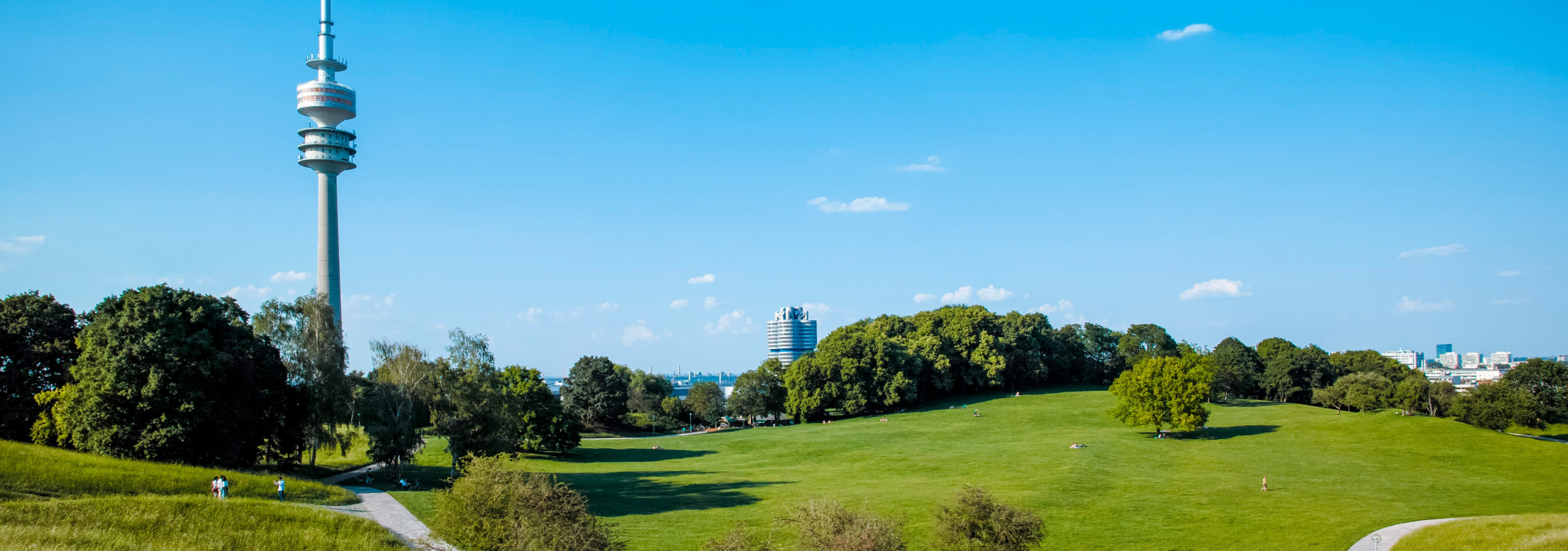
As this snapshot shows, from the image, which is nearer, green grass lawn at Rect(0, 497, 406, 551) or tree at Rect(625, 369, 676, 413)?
green grass lawn at Rect(0, 497, 406, 551)

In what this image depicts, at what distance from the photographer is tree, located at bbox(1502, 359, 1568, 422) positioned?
263ft

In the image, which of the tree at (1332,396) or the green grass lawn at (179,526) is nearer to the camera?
the green grass lawn at (179,526)

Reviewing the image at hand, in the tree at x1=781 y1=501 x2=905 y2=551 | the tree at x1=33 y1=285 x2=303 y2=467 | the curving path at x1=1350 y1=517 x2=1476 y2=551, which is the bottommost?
the curving path at x1=1350 y1=517 x2=1476 y2=551

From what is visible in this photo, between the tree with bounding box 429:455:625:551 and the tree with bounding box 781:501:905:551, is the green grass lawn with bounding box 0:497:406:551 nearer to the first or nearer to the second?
the tree with bounding box 429:455:625:551

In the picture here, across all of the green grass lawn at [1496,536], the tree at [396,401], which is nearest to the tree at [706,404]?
the tree at [396,401]

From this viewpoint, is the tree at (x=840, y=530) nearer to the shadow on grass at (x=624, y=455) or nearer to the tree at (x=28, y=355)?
the tree at (x=28, y=355)

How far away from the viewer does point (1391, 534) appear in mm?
34312

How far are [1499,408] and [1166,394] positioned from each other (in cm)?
2926

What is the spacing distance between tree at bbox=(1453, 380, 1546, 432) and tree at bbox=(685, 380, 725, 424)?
7847 centimetres

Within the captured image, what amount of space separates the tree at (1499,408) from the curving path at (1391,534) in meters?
43.7

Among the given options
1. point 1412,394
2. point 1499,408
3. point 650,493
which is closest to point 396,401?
point 650,493

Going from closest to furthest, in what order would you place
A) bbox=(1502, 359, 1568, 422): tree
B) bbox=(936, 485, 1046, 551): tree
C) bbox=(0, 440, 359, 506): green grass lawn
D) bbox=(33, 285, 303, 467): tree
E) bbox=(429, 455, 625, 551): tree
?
1. bbox=(429, 455, 625, 551): tree
2. bbox=(936, 485, 1046, 551): tree
3. bbox=(0, 440, 359, 506): green grass lawn
4. bbox=(33, 285, 303, 467): tree
5. bbox=(1502, 359, 1568, 422): tree

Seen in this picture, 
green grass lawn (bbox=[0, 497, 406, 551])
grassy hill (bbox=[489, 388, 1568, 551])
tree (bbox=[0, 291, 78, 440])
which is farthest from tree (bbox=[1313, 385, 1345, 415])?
tree (bbox=[0, 291, 78, 440])

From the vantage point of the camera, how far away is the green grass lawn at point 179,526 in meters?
26.0
